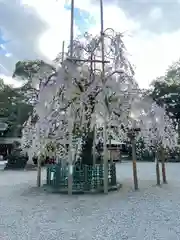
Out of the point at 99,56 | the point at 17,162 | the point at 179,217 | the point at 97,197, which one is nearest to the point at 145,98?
the point at 99,56

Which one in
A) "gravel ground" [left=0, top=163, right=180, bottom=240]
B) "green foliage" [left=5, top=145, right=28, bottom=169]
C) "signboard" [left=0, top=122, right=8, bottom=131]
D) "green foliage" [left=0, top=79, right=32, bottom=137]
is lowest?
"gravel ground" [left=0, top=163, right=180, bottom=240]

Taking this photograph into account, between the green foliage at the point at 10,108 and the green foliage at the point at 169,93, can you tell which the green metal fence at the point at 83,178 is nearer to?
the green foliage at the point at 169,93

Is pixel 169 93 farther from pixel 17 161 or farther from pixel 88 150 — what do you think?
pixel 88 150

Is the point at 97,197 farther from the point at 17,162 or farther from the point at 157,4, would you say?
the point at 17,162

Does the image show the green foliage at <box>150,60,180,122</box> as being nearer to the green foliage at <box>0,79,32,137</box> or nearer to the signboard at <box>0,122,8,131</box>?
the green foliage at <box>0,79,32,137</box>

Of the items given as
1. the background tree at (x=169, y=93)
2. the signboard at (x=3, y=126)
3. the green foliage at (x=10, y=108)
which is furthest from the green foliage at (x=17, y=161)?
the background tree at (x=169, y=93)

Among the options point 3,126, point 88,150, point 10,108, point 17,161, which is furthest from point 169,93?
point 88,150

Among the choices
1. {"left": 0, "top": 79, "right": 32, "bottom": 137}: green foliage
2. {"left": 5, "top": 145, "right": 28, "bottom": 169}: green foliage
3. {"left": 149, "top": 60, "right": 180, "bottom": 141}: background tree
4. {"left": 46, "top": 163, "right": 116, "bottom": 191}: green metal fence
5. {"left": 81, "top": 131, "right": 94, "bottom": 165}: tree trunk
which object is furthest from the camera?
{"left": 0, "top": 79, "right": 32, "bottom": 137}: green foliage

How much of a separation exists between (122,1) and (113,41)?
4.22 feet

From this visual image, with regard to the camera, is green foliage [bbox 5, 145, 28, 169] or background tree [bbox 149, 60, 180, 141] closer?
green foliage [bbox 5, 145, 28, 169]

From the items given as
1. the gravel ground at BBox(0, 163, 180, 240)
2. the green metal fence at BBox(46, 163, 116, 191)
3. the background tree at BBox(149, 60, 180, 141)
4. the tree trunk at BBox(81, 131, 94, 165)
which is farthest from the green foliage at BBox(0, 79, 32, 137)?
the gravel ground at BBox(0, 163, 180, 240)

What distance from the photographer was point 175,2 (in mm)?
9680

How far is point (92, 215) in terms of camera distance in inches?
244

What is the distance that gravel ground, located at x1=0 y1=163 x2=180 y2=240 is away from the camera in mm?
4770
